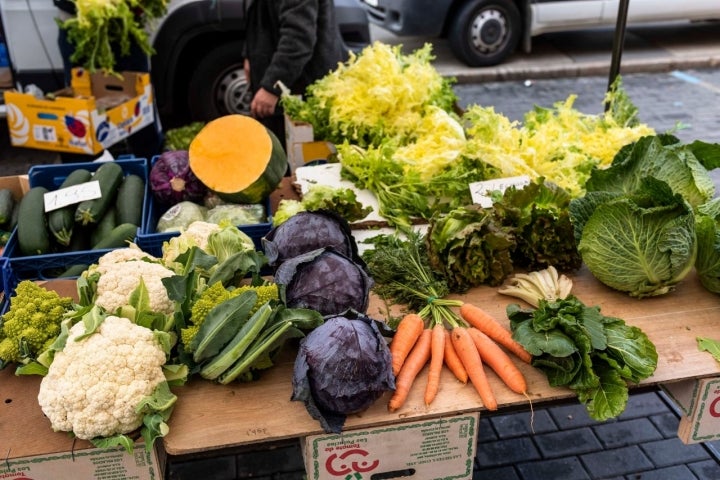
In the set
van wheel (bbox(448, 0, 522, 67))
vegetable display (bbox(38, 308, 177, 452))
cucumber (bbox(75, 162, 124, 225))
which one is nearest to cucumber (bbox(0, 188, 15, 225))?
cucumber (bbox(75, 162, 124, 225))

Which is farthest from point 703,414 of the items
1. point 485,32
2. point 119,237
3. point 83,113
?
point 485,32

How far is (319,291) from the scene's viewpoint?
1986 mm

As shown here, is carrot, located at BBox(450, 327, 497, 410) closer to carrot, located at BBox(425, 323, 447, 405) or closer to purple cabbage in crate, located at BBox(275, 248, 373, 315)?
carrot, located at BBox(425, 323, 447, 405)

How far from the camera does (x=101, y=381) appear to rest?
1.71m

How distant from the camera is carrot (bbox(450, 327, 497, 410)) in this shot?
187cm

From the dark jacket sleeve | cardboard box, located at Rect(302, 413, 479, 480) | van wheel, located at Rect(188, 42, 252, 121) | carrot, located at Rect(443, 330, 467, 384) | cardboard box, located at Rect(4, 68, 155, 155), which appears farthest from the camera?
van wheel, located at Rect(188, 42, 252, 121)

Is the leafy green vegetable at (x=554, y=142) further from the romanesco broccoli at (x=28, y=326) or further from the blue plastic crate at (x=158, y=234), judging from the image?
the romanesco broccoli at (x=28, y=326)

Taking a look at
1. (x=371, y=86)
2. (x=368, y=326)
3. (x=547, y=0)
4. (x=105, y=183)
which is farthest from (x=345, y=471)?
(x=547, y=0)

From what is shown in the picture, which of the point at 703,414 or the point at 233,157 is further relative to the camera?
the point at 233,157

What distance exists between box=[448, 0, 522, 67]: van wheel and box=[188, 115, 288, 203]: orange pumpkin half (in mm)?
6318

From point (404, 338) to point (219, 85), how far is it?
15.1 ft

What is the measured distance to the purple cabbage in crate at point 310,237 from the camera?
2217mm

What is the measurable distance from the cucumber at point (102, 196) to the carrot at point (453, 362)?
5.34 ft

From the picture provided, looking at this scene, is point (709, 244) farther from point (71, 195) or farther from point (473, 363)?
point (71, 195)
